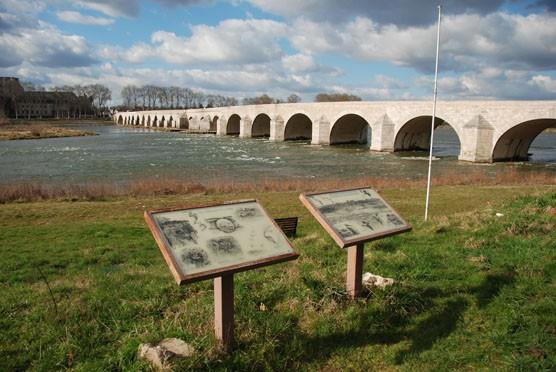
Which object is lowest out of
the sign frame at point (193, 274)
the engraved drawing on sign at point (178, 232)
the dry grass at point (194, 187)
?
the dry grass at point (194, 187)

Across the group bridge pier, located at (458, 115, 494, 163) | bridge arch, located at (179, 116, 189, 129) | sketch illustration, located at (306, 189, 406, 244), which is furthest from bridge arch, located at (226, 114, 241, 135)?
sketch illustration, located at (306, 189, 406, 244)

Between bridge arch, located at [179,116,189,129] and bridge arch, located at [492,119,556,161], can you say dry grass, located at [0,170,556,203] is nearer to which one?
bridge arch, located at [492,119,556,161]

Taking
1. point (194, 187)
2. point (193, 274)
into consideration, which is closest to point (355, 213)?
point (193, 274)

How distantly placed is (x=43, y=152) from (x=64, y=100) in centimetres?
9485

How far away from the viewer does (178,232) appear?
13.3 ft

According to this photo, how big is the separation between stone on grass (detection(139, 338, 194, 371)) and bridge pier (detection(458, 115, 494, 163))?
1146 inches

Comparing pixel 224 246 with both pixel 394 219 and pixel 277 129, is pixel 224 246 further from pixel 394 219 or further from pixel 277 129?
pixel 277 129

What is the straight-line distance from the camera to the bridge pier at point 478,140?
29.4 metres

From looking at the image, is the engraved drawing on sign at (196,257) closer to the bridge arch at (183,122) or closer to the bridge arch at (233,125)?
the bridge arch at (233,125)

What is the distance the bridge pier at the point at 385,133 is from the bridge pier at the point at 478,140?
730cm

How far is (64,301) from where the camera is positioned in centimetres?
536

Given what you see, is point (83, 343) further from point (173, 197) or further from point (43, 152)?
point (43, 152)

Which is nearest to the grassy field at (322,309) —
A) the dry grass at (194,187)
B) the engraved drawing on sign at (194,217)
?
the engraved drawing on sign at (194,217)

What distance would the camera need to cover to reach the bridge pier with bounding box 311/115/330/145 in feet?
148
